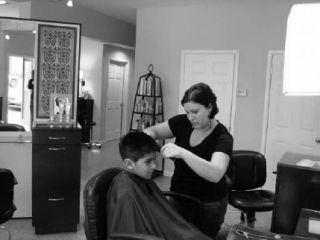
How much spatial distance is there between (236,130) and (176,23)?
1.74m

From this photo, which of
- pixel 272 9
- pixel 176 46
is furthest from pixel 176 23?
pixel 272 9

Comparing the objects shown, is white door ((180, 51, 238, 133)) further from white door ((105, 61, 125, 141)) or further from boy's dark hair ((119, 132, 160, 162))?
boy's dark hair ((119, 132, 160, 162))

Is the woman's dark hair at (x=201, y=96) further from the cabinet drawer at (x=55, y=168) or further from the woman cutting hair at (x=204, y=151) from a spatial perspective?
the cabinet drawer at (x=55, y=168)

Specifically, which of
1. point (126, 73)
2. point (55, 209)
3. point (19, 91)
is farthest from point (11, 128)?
point (126, 73)

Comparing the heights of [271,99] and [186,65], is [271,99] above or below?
below

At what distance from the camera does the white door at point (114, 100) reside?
7738mm

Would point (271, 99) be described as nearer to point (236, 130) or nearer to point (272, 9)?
point (236, 130)

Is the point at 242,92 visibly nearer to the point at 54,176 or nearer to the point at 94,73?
the point at 54,176

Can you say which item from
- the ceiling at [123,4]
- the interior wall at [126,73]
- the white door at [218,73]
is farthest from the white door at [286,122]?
the interior wall at [126,73]

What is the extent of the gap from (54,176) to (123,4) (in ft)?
10.1

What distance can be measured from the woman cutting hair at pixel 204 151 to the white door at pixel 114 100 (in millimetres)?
5921

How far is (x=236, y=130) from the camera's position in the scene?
4.80 metres

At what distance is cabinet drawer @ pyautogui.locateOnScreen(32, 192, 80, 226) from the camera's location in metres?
3.05

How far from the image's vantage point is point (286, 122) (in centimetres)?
452
